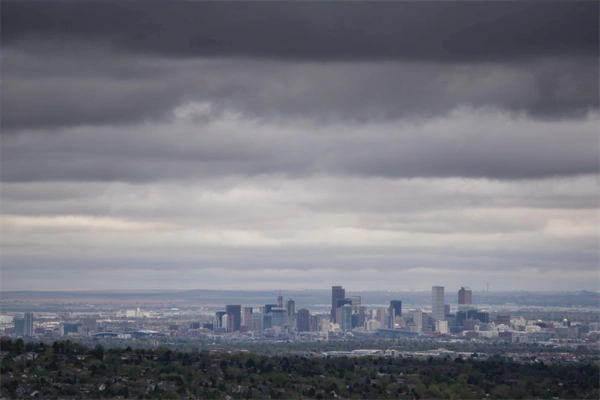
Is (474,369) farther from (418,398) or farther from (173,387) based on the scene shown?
(173,387)

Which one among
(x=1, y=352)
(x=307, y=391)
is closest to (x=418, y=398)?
(x=307, y=391)

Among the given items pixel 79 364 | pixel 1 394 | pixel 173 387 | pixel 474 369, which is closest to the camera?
pixel 1 394

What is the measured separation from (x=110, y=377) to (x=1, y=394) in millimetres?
16060

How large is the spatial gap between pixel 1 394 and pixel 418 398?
1510 inches

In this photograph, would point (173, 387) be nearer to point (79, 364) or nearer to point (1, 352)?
point (79, 364)

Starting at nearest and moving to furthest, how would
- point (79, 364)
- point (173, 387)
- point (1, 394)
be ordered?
point (1, 394)
point (173, 387)
point (79, 364)

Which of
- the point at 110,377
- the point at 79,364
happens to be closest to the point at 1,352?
the point at 79,364

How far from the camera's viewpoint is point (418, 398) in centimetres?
Answer: 12650

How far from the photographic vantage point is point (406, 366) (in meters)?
172

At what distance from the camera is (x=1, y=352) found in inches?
5433

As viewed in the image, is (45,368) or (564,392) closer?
(45,368)

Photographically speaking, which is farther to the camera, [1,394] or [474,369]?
[474,369]

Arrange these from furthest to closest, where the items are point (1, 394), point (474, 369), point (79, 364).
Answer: point (474, 369) < point (79, 364) < point (1, 394)

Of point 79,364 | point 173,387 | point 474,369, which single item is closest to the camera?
point 173,387
